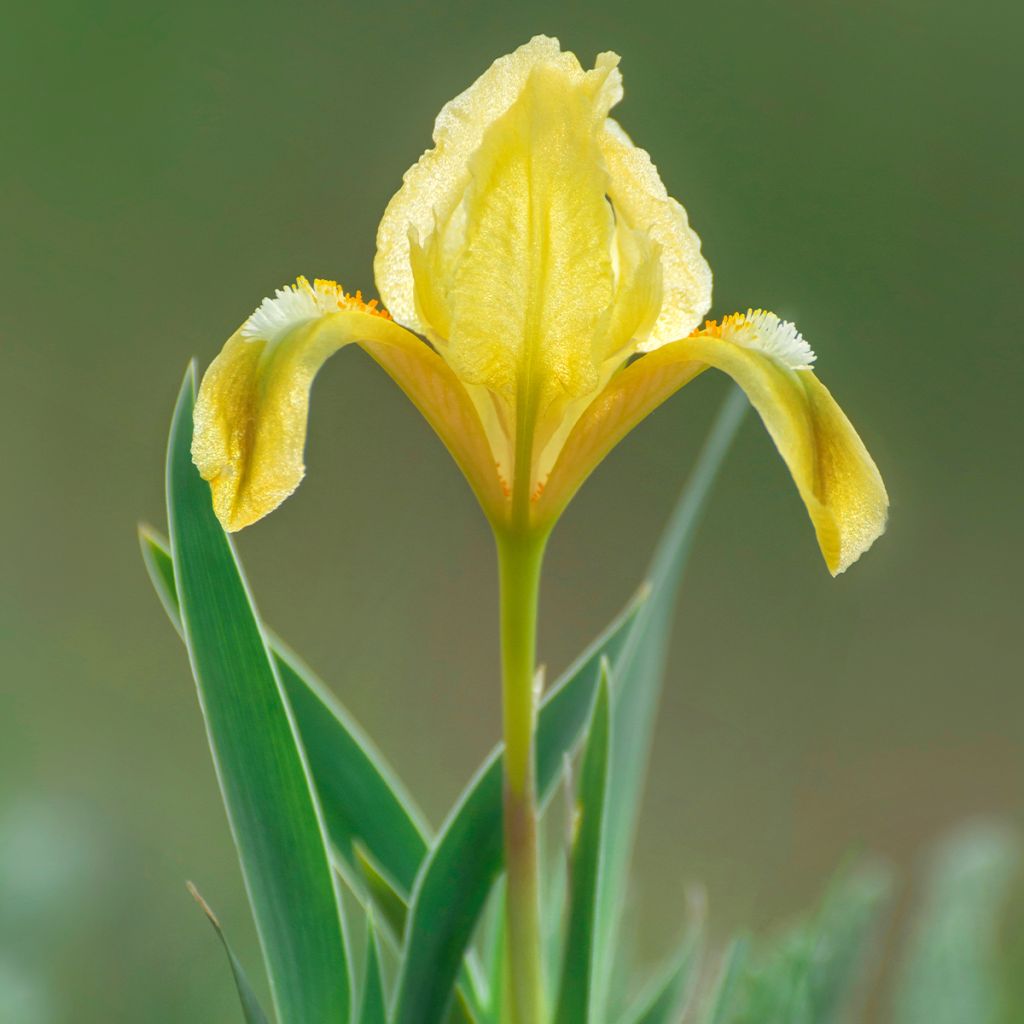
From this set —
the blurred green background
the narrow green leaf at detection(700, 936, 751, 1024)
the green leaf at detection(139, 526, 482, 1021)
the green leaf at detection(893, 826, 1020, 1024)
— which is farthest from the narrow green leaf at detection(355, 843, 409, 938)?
the blurred green background

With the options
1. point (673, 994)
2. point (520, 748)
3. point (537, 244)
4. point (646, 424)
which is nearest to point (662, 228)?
point (537, 244)

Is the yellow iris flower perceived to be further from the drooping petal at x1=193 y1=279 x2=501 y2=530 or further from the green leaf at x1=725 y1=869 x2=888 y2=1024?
the green leaf at x1=725 y1=869 x2=888 y2=1024

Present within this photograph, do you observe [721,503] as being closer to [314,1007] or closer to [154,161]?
[154,161]

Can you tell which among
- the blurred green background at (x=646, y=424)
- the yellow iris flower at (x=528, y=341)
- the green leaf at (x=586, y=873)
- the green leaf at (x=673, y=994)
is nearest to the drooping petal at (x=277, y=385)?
the yellow iris flower at (x=528, y=341)

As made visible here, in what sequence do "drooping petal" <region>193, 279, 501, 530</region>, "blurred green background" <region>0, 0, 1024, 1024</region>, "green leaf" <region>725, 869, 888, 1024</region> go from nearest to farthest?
"drooping petal" <region>193, 279, 501, 530</region> → "green leaf" <region>725, 869, 888, 1024</region> → "blurred green background" <region>0, 0, 1024, 1024</region>

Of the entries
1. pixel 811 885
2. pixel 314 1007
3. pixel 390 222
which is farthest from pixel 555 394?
pixel 811 885

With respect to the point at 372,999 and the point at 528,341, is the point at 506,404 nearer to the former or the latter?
the point at 528,341
